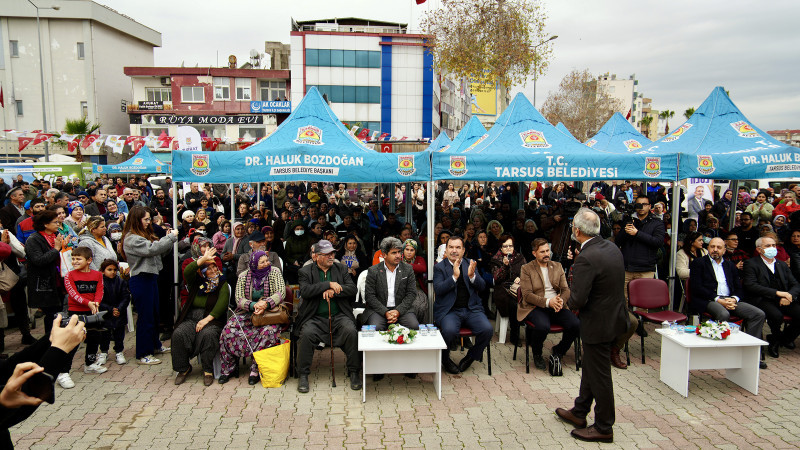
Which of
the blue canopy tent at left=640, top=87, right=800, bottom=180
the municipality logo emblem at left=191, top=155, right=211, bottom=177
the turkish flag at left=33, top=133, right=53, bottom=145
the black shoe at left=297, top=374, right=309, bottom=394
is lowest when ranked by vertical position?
the black shoe at left=297, top=374, right=309, bottom=394

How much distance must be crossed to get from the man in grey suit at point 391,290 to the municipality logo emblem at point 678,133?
6.45 m

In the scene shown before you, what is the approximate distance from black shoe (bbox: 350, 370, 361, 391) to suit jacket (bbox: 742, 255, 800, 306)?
5.15 meters

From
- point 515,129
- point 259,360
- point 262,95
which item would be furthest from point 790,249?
point 262,95

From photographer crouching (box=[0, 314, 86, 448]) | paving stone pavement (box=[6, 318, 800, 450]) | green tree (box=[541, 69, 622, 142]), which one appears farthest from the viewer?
green tree (box=[541, 69, 622, 142])

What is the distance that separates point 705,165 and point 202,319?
717 cm

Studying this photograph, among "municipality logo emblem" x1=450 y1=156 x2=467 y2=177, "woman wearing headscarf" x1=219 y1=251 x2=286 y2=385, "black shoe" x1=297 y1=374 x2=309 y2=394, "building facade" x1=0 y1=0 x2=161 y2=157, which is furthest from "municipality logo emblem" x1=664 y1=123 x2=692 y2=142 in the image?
"building facade" x1=0 y1=0 x2=161 y2=157

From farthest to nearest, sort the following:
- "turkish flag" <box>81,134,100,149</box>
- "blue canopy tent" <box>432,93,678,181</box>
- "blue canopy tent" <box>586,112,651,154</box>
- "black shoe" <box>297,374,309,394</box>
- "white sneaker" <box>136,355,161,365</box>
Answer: "turkish flag" <box>81,134,100,149</box> → "blue canopy tent" <box>586,112,651,154</box> → "blue canopy tent" <box>432,93,678,181</box> → "white sneaker" <box>136,355,161,365</box> → "black shoe" <box>297,374,309,394</box>

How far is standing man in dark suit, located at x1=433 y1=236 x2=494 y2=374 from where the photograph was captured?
5.58 metres

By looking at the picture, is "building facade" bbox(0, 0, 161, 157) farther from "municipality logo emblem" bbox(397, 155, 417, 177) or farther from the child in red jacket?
"municipality logo emblem" bbox(397, 155, 417, 177)

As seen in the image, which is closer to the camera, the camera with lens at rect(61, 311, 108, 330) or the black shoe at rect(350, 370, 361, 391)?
the camera with lens at rect(61, 311, 108, 330)

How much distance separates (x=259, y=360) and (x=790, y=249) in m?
7.50

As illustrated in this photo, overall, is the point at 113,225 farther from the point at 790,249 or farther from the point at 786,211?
the point at 786,211

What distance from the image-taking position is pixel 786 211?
10.6 m

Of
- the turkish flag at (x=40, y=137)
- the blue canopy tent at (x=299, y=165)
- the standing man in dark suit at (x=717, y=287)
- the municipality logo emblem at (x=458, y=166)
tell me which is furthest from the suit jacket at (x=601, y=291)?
the turkish flag at (x=40, y=137)
